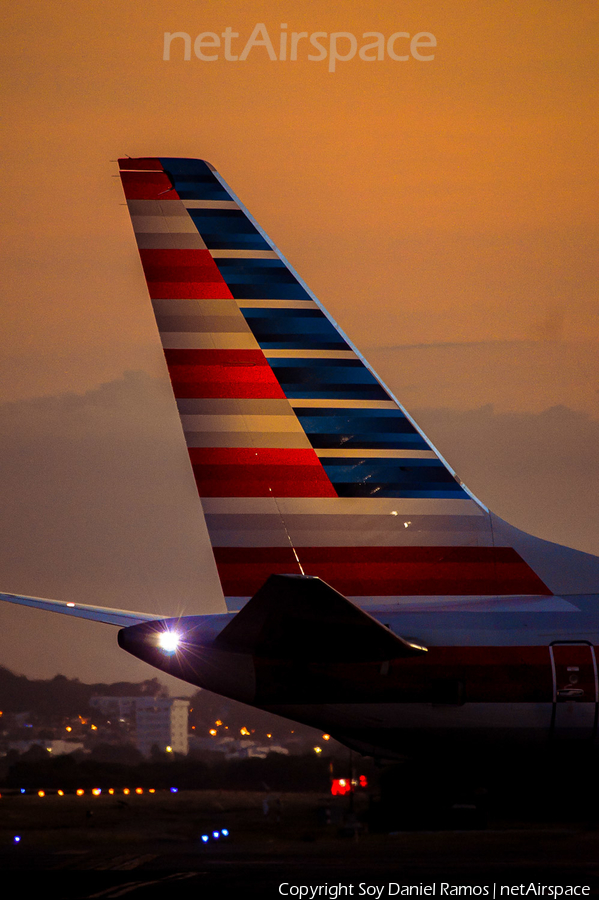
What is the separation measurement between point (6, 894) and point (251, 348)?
7923 millimetres

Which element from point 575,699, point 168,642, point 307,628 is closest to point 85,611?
point 168,642

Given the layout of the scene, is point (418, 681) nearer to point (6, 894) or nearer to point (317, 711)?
point (317, 711)

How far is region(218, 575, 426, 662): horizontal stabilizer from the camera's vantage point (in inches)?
336

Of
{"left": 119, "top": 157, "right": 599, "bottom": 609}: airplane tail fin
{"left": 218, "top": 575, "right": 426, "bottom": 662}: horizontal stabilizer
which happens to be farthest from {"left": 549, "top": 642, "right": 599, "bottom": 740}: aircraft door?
{"left": 218, "top": 575, "right": 426, "bottom": 662}: horizontal stabilizer

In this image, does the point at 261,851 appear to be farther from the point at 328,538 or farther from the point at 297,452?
the point at 297,452

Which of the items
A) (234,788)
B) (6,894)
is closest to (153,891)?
(6,894)

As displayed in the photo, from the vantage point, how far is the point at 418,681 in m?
10.8

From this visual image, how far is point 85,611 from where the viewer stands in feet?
37.2

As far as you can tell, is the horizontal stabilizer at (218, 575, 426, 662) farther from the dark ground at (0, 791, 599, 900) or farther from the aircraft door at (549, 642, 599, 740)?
the dark ground at (0, 791, 599, 900)

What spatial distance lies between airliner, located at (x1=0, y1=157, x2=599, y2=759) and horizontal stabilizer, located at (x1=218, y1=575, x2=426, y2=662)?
6 centimetres

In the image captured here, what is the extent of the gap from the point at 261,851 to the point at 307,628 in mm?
7548

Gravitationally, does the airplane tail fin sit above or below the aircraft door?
above

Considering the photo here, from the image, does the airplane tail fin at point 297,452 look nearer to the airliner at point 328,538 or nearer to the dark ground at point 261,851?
the airliner at point 328,538

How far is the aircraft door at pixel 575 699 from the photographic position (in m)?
10.6
